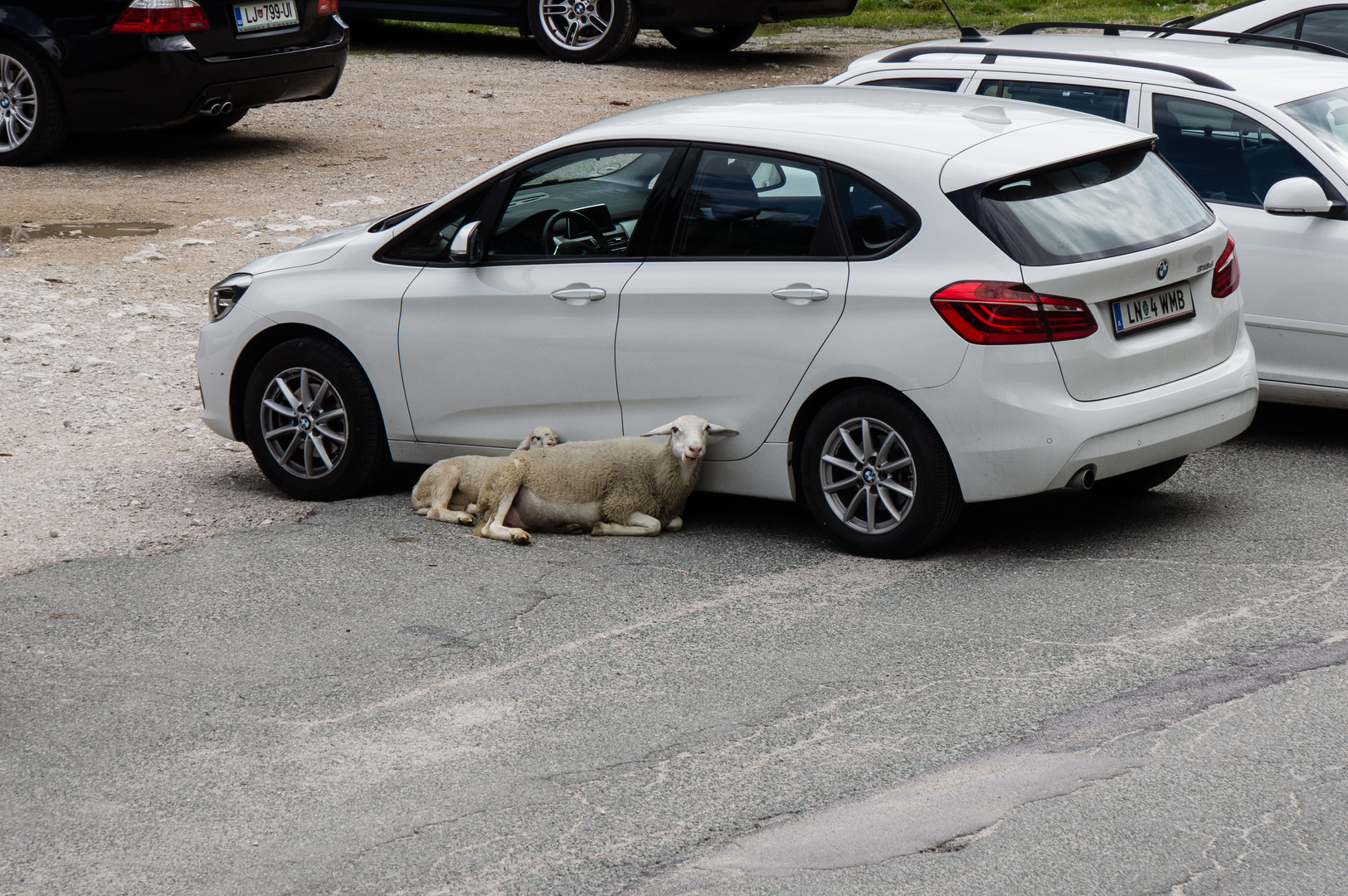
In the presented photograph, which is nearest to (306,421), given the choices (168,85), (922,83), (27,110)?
(922,83)

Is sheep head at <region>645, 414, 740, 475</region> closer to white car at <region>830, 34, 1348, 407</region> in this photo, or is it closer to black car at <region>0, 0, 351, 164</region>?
white car at <region>830, 34, 1348, 407</region>

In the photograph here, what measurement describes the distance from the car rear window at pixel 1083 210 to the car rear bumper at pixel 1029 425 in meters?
0.42

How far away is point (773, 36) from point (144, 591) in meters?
16.3

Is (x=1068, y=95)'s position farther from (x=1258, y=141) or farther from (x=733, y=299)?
(x=733, y=299)

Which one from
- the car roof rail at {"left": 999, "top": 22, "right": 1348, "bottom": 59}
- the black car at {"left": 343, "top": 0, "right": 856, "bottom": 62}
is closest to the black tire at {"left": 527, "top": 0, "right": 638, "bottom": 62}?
the black car at {"left": 343, "top": 0, "right": 856, "bottom": 62}

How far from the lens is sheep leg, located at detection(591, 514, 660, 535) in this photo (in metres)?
6.39

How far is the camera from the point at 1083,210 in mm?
5840

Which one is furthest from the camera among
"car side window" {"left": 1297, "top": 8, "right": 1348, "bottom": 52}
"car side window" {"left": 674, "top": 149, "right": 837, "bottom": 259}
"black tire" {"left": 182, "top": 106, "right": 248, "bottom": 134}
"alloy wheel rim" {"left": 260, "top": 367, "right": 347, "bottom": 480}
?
"black tire" {"left": 182, "top": 106, "right": 248, "bottom": 134}

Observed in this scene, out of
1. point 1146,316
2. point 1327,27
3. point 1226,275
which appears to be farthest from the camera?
point 1327,27

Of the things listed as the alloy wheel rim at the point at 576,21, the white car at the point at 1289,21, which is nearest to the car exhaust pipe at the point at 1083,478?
the white car at the point at 1289,21

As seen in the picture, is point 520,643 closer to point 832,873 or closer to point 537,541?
point 537,541

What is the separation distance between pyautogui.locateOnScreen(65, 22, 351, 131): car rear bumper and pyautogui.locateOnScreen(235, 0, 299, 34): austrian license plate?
0.74 ft

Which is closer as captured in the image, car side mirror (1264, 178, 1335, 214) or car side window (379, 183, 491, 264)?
car side window (379, 183, 491, 264)

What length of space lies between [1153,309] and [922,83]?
2.82 meters
